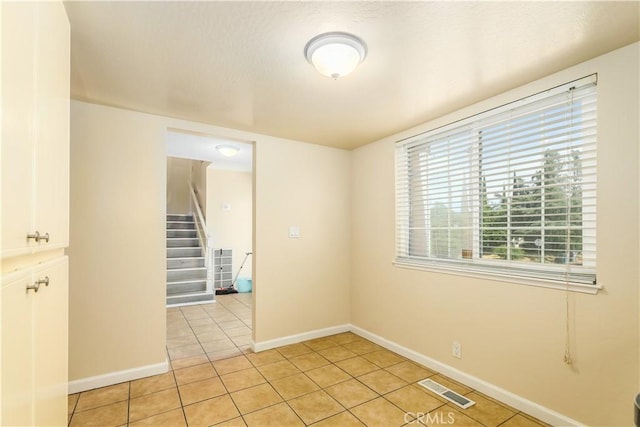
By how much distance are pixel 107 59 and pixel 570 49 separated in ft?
9.14

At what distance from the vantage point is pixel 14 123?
871 mm

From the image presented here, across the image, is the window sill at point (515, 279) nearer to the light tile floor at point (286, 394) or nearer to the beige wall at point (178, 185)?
the light tile floor at point (286, 394)

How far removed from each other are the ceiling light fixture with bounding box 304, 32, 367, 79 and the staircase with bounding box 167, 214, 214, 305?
4.68 meters

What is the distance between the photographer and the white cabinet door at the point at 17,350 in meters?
0.81

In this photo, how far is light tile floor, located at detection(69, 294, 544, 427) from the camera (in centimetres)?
212

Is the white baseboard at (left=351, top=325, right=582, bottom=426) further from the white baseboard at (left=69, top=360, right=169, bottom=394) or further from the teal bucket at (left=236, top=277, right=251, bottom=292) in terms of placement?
the teal bucket at (left=236, top=277, right=251, bottom=292)

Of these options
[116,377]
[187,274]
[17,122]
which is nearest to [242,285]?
[187,274]

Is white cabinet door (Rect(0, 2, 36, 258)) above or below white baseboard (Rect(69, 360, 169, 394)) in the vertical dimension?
above

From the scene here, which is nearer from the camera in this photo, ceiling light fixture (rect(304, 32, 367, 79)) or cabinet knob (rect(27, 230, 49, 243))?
cabinet knob (rect(27, 230, 49, 243))

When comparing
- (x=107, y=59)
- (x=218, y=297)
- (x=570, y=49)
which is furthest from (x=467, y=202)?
(x=218, y=297)

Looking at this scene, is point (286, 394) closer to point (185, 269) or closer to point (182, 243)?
point (185, 269)

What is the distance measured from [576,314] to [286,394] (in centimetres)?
211

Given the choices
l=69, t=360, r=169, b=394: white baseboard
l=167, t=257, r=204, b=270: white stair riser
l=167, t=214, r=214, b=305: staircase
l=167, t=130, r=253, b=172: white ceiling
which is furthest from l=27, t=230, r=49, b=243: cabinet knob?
l=167, t=257, r=204, b=270: white stair riser

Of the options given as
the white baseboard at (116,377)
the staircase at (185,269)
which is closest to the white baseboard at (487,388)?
the white baseboard at (116,377)
